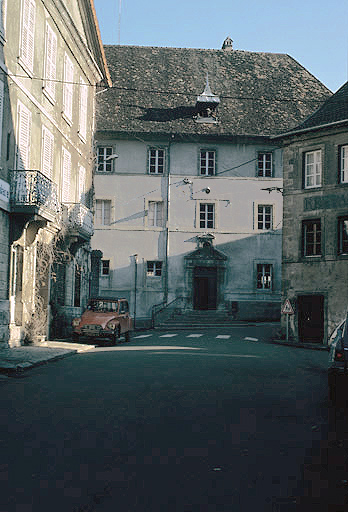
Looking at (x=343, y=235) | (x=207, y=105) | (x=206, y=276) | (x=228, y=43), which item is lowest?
(x=206, y=276)

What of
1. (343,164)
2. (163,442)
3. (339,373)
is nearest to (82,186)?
(343,164)

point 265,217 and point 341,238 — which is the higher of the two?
point 265,217

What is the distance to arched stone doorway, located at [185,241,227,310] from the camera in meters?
45.5

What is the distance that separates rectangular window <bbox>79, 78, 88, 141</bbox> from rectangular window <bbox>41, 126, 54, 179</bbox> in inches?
204

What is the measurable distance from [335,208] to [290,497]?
2810cm

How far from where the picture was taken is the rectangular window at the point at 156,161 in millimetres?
46000

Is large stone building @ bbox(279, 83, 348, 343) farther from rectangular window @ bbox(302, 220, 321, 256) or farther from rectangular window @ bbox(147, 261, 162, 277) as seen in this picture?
rectangular window @ bbox(147, 261, 162, 277)

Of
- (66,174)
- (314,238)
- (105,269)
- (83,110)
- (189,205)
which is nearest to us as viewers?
(66,174)

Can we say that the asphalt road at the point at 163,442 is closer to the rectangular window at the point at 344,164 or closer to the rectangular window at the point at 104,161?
the rectangular window at the point at 344,164

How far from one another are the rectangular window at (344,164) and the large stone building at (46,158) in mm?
11064

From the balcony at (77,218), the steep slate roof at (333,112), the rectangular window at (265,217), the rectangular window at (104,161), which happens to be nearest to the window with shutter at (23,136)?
the balcony at (77,218)

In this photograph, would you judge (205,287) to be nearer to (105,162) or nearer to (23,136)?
(105,162)

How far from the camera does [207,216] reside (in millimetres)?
46438

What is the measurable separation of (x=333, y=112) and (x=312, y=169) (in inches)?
105
